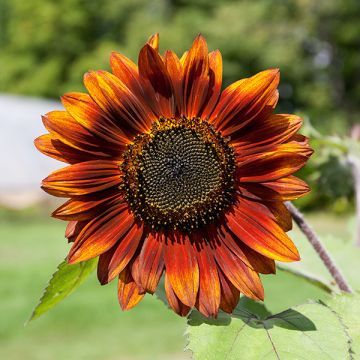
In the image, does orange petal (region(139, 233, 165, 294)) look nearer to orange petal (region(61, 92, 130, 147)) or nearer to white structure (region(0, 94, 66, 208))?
orange petal (region(61, 92, 130, 147))

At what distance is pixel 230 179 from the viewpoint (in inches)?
31.7

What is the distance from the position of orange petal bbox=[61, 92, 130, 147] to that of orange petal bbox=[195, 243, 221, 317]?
15 cm

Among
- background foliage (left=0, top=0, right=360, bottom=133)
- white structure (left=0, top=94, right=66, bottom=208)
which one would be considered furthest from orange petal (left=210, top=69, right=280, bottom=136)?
white structure (left=0, top=94, right=66, bottom=208)

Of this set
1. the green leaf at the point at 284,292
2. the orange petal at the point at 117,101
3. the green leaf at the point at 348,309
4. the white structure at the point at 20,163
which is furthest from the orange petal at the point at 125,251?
the white structure at the point at 20,163

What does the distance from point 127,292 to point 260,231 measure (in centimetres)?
14

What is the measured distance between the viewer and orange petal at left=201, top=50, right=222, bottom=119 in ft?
2.52

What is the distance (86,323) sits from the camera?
7426 mm

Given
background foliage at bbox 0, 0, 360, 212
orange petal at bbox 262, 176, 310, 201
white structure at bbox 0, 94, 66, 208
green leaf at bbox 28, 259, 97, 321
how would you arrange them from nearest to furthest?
orange petal at bbox 262, 176, 310, 201 < green leaf at bbox 28, 259, 97, 321 < white structure at bbox 0, 94, 66, 208 < background foliage at bbox 0, 0, 360, 212

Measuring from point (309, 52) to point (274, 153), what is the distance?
1907 cm

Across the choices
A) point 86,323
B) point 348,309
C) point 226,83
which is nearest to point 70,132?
point 348,309

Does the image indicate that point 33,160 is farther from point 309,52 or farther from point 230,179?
point 230,179

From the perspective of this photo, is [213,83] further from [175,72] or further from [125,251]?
[125,251]

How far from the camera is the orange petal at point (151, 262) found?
74 centimetres

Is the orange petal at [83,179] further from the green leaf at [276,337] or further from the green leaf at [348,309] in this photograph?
the green leaf at [348,309]
